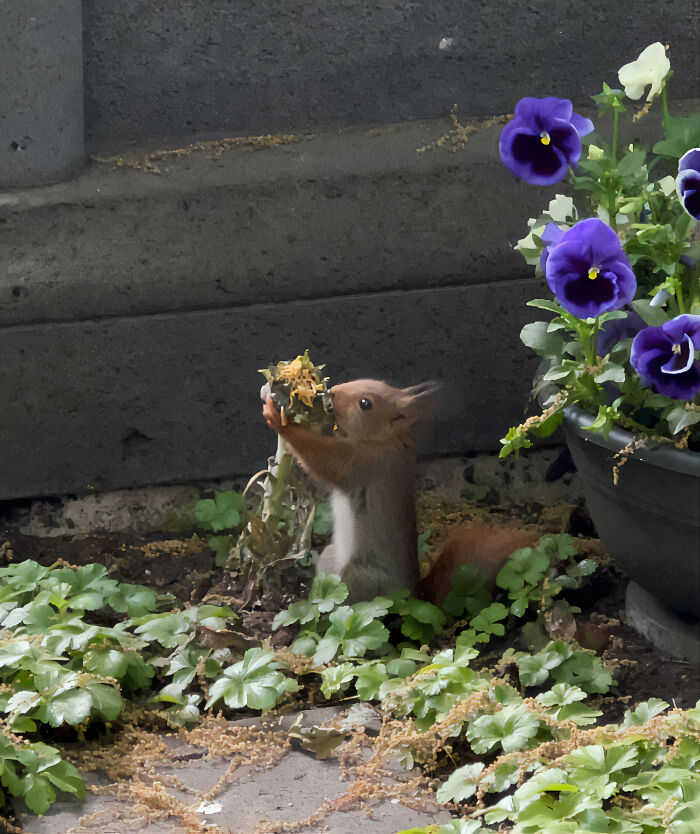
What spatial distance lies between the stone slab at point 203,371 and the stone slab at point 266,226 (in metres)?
0.07

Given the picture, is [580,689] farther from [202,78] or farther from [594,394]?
[202,78]

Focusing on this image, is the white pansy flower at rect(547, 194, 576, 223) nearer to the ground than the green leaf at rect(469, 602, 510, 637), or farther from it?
farther from it

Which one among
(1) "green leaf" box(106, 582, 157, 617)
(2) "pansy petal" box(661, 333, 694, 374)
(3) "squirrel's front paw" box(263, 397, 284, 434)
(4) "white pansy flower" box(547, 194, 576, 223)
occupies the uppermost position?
(4) "white pansy flower" box(547, 194, 576, 223)

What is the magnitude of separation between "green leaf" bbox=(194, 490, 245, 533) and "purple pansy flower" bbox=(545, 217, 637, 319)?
1.34m

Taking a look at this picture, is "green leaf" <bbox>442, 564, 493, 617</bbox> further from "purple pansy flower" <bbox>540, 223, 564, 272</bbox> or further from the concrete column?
the concrete column

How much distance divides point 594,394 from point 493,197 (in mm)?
1116

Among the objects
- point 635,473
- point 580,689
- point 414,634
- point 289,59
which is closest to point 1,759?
point 414,634

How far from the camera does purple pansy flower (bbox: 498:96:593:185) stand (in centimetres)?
233

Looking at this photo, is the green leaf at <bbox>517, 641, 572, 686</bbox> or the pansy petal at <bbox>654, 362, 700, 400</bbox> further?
the green leaf at <bbox>517, 641, 572, 686</bbox>

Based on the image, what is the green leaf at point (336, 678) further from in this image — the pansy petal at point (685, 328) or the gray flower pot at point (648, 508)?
the pansy petal at point (685, 328)

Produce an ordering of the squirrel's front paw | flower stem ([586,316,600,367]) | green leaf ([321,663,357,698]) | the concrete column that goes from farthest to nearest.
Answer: the concrete column → the squirrel's front paw → green leaf ([321,663,357,698]) → flower stem ([586,316,600,367])

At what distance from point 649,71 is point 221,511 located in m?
1.69

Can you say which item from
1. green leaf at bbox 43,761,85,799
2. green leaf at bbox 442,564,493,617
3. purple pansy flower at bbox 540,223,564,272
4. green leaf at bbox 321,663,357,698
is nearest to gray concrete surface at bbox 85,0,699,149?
purple pansy flower at bbox 540,223,564,272

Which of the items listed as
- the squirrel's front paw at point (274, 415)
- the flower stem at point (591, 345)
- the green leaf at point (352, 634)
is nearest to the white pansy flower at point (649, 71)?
the flower stem at point (591, 345)
